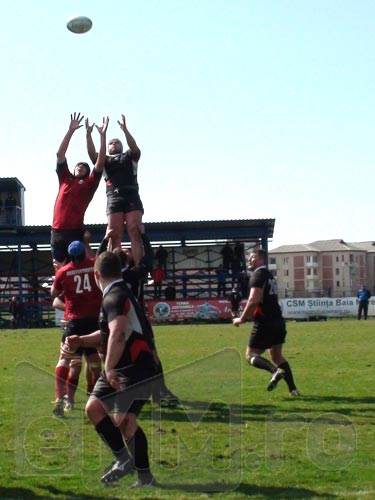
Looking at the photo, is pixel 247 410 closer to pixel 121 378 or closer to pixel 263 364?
pixel 263 364

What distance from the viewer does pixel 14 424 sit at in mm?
10250

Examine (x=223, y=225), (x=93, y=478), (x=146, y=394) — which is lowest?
(x=93, y=478)

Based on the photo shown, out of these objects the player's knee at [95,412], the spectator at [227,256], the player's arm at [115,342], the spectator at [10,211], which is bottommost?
the player's knee at [95,412]

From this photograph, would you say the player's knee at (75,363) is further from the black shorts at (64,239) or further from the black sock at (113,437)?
the black sock at (113,437)

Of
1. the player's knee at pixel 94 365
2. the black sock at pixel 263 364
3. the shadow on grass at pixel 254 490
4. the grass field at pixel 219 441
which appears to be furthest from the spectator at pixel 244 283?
the shadow on grass at pixel 254 490

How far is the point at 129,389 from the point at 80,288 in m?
3.36

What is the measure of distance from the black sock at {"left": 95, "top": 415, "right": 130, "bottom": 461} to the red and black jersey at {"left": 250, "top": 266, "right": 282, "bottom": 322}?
17.8 feet

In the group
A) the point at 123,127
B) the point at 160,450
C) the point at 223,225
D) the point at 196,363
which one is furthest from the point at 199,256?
the point at 160,450

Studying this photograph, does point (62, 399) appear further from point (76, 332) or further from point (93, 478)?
point (93, 478)

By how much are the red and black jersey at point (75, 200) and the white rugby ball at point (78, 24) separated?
4435 millimetres

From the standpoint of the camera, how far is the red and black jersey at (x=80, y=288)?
423 inches

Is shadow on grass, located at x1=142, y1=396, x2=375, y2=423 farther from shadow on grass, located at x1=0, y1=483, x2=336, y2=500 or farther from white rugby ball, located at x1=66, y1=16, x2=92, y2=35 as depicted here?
white rugby ball, located at x1=66, y1=16, x2=92, y2=35

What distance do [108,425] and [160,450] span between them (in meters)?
1.31

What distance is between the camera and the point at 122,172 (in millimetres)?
11914
